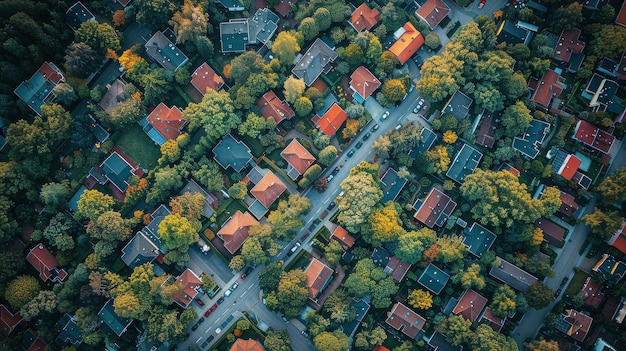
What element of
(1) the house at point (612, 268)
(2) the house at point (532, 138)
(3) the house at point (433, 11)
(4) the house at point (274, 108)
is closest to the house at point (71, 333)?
(4) the house at point (274, 108)

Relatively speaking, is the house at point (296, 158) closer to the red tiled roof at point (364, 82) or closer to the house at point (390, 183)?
the house at point (390, 183)

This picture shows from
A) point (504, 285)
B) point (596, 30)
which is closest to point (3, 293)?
point (504, 285)

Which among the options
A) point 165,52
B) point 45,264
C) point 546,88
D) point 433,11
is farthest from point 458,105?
point 45,264

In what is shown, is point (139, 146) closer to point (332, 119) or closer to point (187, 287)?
point (187, 287)

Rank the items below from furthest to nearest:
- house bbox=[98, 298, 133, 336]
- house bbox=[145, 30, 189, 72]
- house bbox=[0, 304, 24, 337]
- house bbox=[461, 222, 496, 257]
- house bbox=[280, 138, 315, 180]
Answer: house bbox=[145, 30, 189, 72], house bbox=[461, 222, 496, 257], house bbox=[280, 138, 315, 180], house bbox=[0, 304, 24, 337], house bbox=[98, 298, 133, 336]

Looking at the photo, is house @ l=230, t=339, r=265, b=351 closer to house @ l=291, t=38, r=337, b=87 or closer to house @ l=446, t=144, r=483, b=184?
house @ l=446, t=144, r=483, b=184

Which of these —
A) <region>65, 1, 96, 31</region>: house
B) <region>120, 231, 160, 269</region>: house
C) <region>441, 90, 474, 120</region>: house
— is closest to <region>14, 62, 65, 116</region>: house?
<region>65, 1, 96, 31</region>: house

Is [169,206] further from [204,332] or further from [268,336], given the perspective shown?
[268,336]
